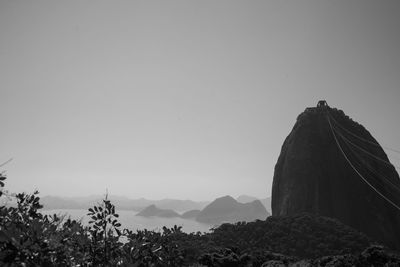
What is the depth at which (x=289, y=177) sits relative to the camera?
46781mm

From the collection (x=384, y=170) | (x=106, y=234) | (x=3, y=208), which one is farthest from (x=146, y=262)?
(x=384, y=170)

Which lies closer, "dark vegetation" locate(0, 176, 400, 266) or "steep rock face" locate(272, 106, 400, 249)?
"dark vegetation" locate(0, 176, 400, 266)

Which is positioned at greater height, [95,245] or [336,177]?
[336,177]

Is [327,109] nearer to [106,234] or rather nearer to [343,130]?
[343,130]

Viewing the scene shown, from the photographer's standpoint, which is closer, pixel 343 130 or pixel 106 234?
pixel 106 234

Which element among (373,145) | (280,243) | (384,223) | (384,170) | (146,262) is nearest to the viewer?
(146,262)

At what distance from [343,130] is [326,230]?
3139 cm

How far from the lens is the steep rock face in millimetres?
40000

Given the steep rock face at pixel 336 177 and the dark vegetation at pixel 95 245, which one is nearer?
the dark vegetation at pixel 95 245

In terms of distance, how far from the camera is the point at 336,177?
4428cm

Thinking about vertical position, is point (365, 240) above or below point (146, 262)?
below

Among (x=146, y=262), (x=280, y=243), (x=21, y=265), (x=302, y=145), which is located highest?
(x=302, y=145)

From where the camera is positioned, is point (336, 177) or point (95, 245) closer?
point (95, 245)

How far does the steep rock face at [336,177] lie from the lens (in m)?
40.0
